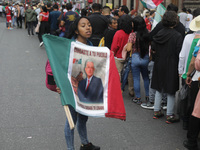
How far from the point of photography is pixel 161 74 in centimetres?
575

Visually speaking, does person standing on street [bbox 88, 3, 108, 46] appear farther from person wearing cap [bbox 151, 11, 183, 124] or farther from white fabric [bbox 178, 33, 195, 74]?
white fabric [bbox 178, 33, 195, 74]

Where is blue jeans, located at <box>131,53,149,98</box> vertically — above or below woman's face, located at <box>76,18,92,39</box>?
below

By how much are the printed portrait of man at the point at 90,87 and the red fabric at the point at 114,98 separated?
107 millimetres

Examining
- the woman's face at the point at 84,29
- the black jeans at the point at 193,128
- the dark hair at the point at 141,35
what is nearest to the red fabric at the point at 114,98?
the woman's face at the point at 84,29

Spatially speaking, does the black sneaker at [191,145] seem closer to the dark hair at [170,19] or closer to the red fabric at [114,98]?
the red fabric at [114,98]

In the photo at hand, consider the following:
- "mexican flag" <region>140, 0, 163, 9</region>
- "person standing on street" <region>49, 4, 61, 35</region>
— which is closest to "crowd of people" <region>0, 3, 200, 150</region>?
"mexican flag" <region>140, 0, 163, 9</region>

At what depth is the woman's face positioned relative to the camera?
3.98 m

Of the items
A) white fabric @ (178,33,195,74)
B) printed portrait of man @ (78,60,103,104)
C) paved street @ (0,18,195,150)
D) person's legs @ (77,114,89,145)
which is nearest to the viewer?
printed portrait of man @ (78,60,103,104)

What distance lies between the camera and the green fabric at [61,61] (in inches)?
146

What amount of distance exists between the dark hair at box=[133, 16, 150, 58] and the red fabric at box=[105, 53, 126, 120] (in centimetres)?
251

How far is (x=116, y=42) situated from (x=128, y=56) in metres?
0.35

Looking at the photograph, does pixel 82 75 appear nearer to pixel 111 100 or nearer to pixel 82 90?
pixel 82 90

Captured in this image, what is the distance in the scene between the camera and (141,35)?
6383mm

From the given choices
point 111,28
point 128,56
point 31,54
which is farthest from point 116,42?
point 31,54
